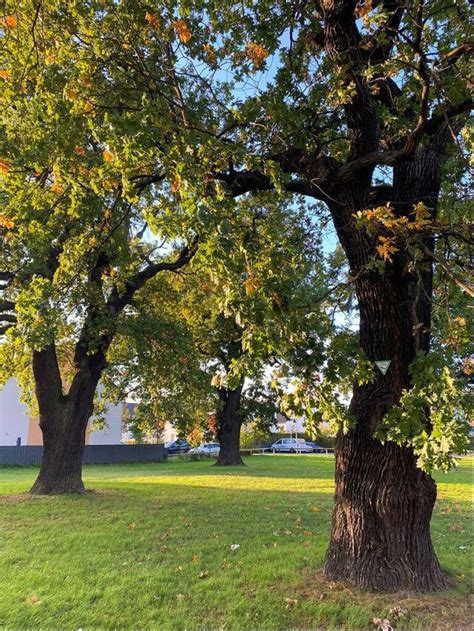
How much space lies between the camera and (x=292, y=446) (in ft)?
166

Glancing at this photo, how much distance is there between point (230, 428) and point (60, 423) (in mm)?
15520

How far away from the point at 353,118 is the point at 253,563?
17.3 feet

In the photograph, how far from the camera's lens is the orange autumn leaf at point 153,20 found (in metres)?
5.64

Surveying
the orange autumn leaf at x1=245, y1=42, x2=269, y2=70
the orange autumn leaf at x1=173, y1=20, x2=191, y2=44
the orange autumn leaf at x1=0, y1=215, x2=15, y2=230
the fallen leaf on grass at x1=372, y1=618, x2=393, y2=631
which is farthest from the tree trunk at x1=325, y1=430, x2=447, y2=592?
the orange autumn leaf at x1=0, y1=215, x2=15, y2=230

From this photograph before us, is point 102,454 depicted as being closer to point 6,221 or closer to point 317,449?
point 317,449

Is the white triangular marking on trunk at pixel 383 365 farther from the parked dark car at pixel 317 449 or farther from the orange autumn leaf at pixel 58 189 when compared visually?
the parked dark car at pixel 317 449

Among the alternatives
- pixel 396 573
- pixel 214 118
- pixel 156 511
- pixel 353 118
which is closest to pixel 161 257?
pixel 156 511

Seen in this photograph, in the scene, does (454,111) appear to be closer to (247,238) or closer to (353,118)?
(353,118)

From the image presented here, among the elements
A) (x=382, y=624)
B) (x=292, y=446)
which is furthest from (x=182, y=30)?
(x=292, y=446)

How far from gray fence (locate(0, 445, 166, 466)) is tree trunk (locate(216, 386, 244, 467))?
777 centimetres

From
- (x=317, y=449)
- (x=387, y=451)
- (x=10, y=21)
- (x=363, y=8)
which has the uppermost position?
(x=10, y=21)

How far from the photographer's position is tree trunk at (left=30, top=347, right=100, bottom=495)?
40.9 feet

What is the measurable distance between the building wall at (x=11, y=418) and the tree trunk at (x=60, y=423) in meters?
25.8

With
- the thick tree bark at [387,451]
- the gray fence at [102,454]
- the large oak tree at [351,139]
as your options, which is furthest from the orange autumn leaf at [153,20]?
the gray fence at [102,454]
